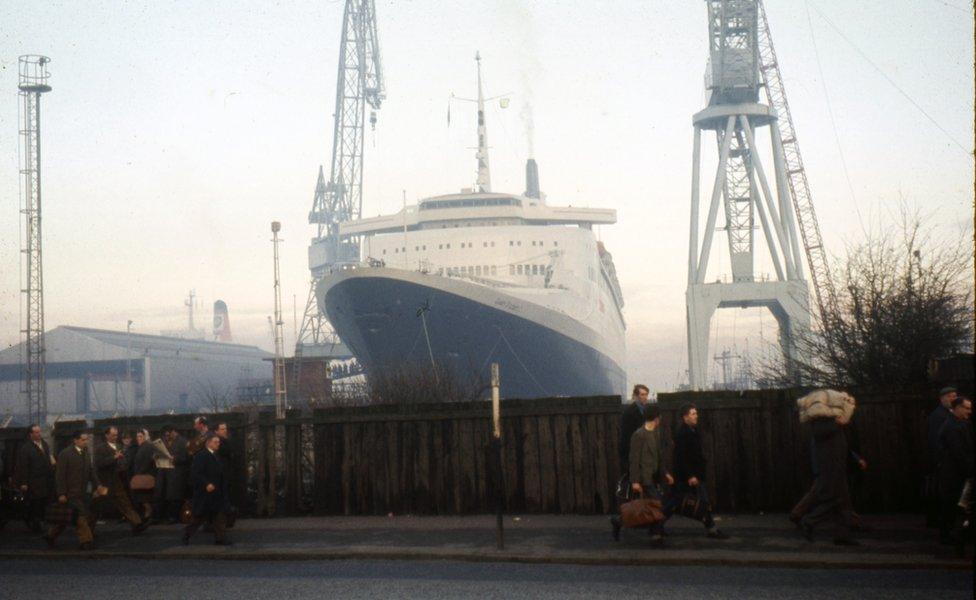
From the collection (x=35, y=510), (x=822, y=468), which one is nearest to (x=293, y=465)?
(x=35, y=510)

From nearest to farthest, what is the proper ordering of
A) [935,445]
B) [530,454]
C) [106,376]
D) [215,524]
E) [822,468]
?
1. [935,445]
2. [822,468]
3. [215,524]
4. [530,454]
5. [106,376]

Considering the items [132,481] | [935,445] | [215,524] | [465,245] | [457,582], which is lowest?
[457,582]

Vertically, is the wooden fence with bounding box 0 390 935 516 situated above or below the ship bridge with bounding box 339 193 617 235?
below

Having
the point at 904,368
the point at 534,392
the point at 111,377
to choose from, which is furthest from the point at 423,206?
the point at 111,377

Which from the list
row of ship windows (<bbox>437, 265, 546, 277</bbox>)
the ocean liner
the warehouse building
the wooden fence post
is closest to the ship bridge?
the ocean liner

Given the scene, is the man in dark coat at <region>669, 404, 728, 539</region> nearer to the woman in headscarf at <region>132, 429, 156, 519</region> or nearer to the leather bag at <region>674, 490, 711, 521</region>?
the leather bag at <region>674, 490, 711, 521</region>

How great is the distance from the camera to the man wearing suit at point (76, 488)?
13.8 meters

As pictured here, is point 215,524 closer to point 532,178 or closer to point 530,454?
point 530,454

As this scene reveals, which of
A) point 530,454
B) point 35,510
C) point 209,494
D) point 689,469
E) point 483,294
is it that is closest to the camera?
point 689,469

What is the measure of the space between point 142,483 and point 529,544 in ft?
21.0

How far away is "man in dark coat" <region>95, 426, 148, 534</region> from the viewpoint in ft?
48.6

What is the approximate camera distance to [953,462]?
11.0 m

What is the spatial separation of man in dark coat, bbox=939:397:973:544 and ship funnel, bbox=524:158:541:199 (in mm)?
69264

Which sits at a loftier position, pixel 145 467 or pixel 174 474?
pixel 145 467
